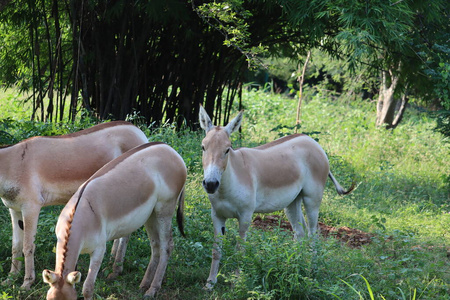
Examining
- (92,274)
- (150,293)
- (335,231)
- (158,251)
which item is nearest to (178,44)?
(335,231)

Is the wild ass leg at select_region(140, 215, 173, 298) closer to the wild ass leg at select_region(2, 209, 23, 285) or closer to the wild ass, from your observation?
the wild ass

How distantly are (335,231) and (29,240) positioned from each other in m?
3.53

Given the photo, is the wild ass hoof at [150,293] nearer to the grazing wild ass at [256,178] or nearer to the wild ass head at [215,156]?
the grazing wild ass at [256,178]

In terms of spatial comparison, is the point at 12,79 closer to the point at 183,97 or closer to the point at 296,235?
the point at 183,97

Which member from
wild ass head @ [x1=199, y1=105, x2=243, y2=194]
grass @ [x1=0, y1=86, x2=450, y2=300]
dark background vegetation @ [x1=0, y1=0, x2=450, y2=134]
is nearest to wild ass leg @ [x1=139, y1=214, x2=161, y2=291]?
grass @ [x1=0, y1=86, x2=450, y2=300]

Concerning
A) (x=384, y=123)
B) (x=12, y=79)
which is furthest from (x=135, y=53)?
(x=384, y=123)

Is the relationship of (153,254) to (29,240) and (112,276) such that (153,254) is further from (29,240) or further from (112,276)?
(29,240)

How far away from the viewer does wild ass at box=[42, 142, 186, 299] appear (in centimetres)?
364

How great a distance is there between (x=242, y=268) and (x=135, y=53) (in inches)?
184

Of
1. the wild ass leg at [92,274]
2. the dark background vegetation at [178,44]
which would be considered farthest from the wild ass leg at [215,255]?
the dark background vegetation at [178,44]

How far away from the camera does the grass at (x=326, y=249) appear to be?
434cm

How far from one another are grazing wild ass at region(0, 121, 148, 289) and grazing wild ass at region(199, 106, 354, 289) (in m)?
0.87

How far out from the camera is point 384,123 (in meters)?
13.6

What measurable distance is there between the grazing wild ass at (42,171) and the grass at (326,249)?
1.11 feet
